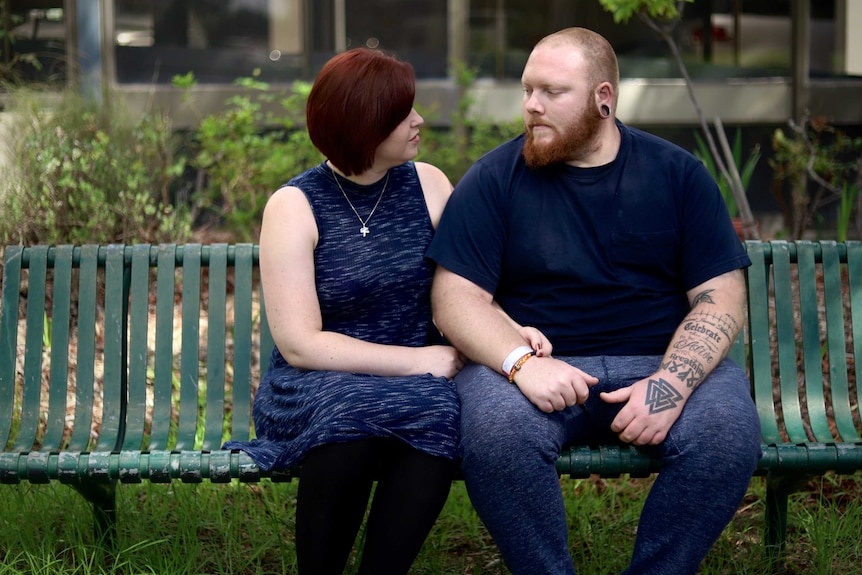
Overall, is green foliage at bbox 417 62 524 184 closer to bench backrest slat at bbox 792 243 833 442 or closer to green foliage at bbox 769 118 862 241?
green foliage at bbox 769 118 862 241

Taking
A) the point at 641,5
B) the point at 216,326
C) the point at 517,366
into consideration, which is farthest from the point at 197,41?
the point at 517,366

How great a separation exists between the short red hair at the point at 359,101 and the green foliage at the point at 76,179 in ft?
7.72

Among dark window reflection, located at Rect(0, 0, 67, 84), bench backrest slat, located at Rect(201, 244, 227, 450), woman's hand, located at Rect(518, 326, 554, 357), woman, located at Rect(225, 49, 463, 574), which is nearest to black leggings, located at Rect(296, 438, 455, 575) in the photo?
woman, located at Rect(225, 49, 463, 574)

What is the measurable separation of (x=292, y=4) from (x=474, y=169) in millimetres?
4800

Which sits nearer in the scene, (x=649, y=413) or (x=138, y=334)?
(x=649, y=413)

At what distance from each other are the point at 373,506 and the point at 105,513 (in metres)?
1.02

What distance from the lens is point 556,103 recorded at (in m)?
3.30

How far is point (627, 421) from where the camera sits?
9.83 ft

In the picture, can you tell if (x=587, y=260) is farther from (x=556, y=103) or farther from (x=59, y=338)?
(x=59, y=338)

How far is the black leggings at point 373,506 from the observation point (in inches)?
113

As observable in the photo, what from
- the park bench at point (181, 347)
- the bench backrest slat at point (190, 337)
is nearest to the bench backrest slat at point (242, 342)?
the park bench at point (181, 347)

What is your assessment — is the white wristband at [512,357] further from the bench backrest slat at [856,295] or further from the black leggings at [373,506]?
the bench backrest slat at [856,295]

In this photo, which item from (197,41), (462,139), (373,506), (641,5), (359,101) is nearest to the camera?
(373,506)

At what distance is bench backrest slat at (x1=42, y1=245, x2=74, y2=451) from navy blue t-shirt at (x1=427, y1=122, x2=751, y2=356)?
48.4 inches
